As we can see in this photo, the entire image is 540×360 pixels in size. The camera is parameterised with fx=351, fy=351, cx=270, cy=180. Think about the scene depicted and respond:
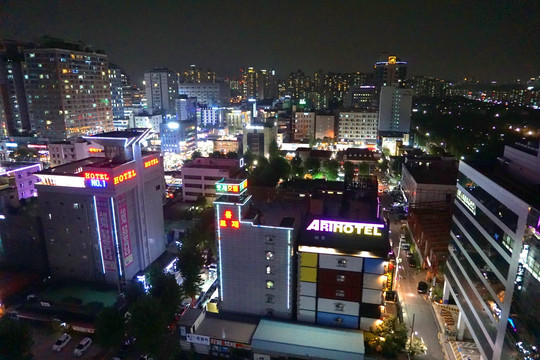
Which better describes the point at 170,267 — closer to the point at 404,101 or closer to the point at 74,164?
the point at 74,164

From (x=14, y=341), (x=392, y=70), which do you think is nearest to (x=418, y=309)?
(x=14, y=341)

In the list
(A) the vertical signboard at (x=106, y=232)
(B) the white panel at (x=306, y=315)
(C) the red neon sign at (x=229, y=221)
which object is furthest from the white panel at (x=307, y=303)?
(A) the vertical signboard at (x=106, y=232)

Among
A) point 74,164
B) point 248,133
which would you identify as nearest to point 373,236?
point 74,164

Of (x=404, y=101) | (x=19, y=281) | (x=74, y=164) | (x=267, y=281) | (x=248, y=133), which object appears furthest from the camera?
(x=404, y=101)

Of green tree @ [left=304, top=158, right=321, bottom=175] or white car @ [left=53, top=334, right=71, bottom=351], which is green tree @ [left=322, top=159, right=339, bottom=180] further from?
white car @ [left=53, top=334, right=71, bottom=351]

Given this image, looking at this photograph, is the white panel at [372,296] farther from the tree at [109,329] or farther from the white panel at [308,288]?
the tree at [109,329]

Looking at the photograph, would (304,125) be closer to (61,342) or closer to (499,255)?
(499,255)
